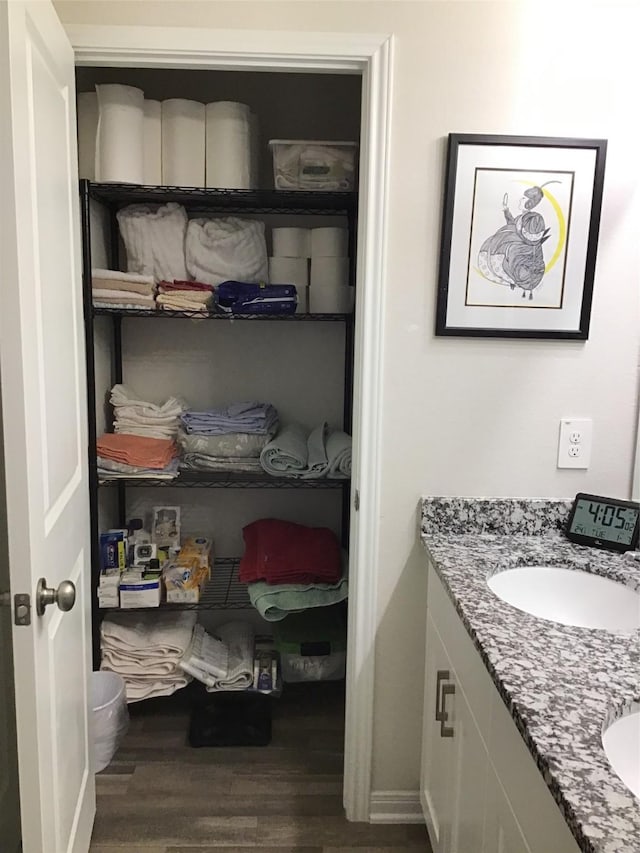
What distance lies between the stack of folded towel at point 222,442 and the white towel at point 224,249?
470 millimetres

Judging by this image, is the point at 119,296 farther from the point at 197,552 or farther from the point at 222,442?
the point at 197,552

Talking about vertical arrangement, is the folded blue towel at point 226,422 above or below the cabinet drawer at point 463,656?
above

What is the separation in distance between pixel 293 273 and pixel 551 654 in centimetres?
158

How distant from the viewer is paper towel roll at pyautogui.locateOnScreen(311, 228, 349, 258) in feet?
7.72

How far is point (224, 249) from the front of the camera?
2352 mm

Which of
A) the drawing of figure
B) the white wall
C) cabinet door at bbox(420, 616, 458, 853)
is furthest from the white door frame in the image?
the drawing of figure

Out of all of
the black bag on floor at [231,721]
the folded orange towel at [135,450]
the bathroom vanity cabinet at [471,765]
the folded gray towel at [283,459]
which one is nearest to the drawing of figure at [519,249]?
the bathroom vanity cabinet at [471,765]

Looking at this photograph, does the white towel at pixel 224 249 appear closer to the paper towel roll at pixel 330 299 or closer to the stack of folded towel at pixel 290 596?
the paper towel roll at pixel 330 299

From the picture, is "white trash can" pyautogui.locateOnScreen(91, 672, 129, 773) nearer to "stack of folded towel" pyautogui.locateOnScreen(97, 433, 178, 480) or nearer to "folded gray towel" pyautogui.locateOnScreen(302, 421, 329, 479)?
"stack of folded towel" pyautogui.locateOnScreen(97, 433, 178, 480)

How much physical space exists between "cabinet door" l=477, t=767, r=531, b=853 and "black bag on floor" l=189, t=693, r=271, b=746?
120cm

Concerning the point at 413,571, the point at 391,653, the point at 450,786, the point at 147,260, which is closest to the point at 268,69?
the point at 147,260

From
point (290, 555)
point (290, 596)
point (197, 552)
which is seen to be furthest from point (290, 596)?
point (197, 552)

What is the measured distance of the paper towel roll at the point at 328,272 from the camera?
2.36 meters

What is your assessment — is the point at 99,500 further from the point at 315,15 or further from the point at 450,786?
the point at 315,15
